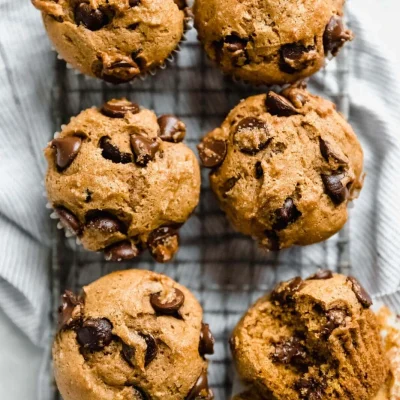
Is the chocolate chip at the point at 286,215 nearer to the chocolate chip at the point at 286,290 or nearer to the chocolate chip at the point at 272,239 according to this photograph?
the chocolate chip at the point at 272,239

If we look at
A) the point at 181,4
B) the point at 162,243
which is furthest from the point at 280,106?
the point at 162,243

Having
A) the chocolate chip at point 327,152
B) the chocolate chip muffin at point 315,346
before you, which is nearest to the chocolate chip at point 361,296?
the chocolate chip muffin at point 315,346

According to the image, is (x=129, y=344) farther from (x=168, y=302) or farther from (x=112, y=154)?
(x=112, y=154)

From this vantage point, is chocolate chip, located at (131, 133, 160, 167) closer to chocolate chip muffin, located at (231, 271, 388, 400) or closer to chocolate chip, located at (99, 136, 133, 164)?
chocolate chip, located at (99, 136, 133, 164)

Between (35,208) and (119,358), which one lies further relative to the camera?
(35,208)

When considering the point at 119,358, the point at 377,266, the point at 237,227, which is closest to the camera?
the point at 119,358

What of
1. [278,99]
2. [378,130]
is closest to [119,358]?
[278,99]

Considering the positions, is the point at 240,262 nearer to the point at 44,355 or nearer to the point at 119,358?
the point at 119,358
